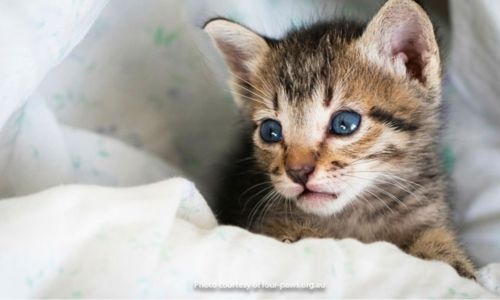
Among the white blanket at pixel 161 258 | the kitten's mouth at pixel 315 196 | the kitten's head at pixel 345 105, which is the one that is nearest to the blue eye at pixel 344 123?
the kitten's head at pixel 345 105

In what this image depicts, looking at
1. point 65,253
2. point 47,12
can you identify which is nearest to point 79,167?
point 47,12

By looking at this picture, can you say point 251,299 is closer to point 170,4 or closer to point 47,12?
point 47,12

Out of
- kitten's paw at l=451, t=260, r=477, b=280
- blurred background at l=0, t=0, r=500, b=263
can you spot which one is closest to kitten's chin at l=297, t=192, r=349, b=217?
kitten's paw at l=451, t=260, r=477, b=280

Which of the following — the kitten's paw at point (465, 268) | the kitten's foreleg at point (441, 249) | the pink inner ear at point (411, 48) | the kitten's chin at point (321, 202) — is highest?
the pink inner ear at point (411, 48)

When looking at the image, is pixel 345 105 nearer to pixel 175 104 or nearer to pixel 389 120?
pixel 389 120

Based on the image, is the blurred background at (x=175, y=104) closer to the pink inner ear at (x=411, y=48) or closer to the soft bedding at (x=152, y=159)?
the soft bedding at (x=152, y=159)
